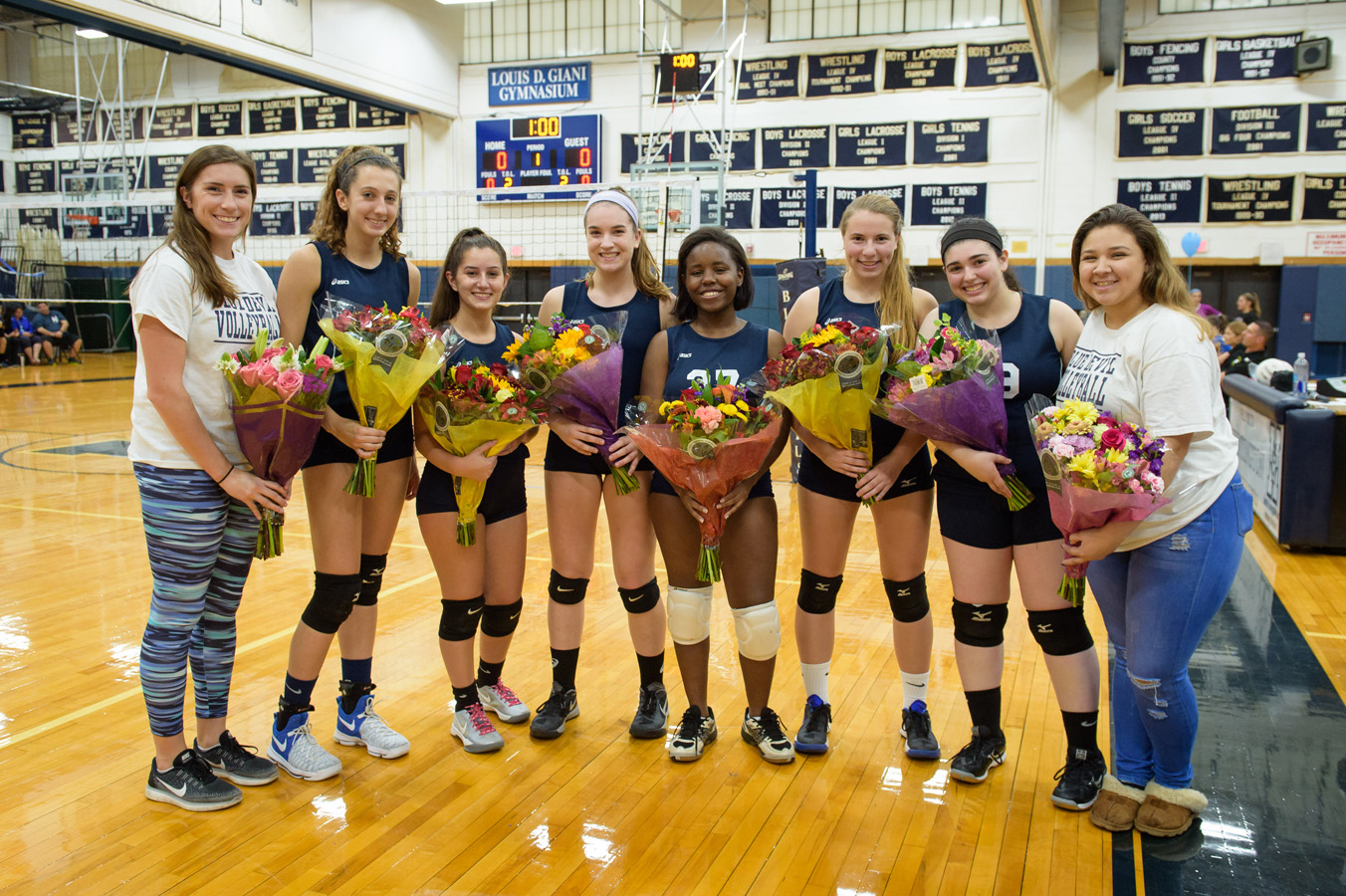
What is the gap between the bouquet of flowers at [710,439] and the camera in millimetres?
2402

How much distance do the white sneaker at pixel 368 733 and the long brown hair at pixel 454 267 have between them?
3.66 ft

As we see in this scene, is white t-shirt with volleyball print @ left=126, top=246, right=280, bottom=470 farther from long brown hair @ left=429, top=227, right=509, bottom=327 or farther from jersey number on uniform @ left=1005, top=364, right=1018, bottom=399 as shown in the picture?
jersey number on uniform @ left=1005, top=364, right=1018, bottom=399

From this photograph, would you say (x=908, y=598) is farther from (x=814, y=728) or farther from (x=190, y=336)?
(x=190, y=336)

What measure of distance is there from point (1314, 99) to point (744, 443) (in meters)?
11.4

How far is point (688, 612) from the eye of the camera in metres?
2.67

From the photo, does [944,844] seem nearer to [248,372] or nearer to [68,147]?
[248,372]

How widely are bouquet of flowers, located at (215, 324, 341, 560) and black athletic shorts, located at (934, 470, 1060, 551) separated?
152cm

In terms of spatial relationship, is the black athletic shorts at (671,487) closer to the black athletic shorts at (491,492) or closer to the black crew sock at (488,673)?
the black athletic shorts at (491,492)

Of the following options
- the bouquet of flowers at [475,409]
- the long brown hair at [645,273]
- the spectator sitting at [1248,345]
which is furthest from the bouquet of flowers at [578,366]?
the spectator sitting at [1248,345]

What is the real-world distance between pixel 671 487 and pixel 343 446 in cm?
87

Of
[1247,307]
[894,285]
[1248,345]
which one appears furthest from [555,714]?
[1247,307]

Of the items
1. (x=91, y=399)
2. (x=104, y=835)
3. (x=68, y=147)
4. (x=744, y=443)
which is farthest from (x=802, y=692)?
(x=68, y=147)

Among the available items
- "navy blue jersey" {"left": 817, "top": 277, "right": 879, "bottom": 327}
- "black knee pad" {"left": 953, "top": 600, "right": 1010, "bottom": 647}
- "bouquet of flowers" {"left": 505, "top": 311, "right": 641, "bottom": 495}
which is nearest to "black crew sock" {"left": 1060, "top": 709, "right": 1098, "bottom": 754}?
"black knee pad" {"left": 953, "top": 600, "right": 1010, "bottom": 647}

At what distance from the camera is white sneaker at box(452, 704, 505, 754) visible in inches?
107
